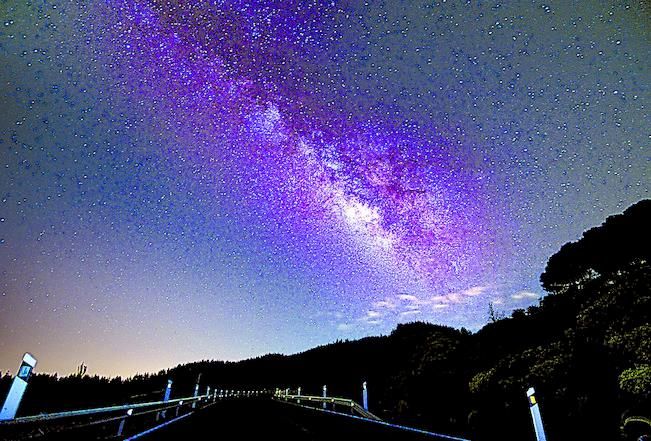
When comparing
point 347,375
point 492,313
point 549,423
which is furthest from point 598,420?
point 347,375

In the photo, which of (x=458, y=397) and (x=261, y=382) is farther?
(x=261, y=382)

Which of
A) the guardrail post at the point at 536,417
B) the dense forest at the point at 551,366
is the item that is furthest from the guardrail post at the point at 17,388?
the dense forest at the point at 551,366

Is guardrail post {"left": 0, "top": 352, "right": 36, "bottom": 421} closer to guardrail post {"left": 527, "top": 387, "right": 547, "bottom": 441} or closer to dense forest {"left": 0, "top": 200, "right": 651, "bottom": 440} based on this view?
guardrail post {"left": 527, "top": 387, "right": 547, "bottom": 441}

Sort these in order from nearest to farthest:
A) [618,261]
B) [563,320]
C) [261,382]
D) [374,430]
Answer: [374,430], [563,320], [618,261], [261,382]

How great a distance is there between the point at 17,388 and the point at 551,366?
59.4ft

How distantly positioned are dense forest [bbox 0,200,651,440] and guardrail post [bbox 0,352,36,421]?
10.7m

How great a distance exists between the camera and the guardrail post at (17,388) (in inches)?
178

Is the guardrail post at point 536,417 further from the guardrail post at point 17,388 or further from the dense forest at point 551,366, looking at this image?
the guardrail post at point 17,388

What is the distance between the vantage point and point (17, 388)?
4.68 meters

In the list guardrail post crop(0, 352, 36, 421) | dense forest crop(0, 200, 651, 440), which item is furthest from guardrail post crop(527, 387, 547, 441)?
guardrail post crop(0, 352, 36, 421)

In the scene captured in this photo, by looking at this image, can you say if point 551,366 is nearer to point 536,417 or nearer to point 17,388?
point 536,417

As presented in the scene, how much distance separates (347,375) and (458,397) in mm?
39023

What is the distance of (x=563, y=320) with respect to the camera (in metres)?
22.2

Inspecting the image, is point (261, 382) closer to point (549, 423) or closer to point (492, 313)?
point (492, 313)
